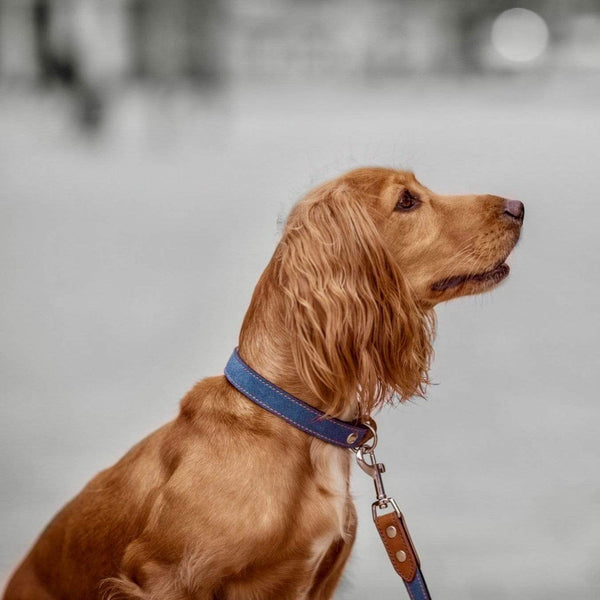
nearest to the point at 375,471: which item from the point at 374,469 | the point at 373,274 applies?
the point at 374,469

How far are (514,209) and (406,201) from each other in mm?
350

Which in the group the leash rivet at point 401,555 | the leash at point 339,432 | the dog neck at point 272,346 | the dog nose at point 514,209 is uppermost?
the dog nose at point 514,209

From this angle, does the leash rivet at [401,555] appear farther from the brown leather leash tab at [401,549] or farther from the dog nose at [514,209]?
the dog nose at [514,209]

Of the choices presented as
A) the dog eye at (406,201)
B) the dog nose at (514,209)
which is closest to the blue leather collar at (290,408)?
the dog eye at (406,201)

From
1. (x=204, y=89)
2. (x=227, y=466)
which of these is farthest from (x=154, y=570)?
(x=204, y=89)

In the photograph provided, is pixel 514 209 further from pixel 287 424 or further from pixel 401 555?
pixel 401 555

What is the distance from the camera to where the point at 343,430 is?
10.4 feet

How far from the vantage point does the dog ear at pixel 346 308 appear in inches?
124

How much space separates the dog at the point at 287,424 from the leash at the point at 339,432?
3cm

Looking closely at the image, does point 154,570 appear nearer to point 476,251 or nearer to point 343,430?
point 343,430

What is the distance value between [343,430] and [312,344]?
28 cm

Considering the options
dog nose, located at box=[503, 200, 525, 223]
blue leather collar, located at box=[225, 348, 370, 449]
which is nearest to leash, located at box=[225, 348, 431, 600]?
blue leather collar, located at box=[225, 348, 370, 449]

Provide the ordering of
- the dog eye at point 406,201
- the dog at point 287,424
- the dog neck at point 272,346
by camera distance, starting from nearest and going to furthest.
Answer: the dog at point 287,424, the dog neck at point 272,346, the dog eye at point 406,201

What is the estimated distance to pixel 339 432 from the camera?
124 inches
